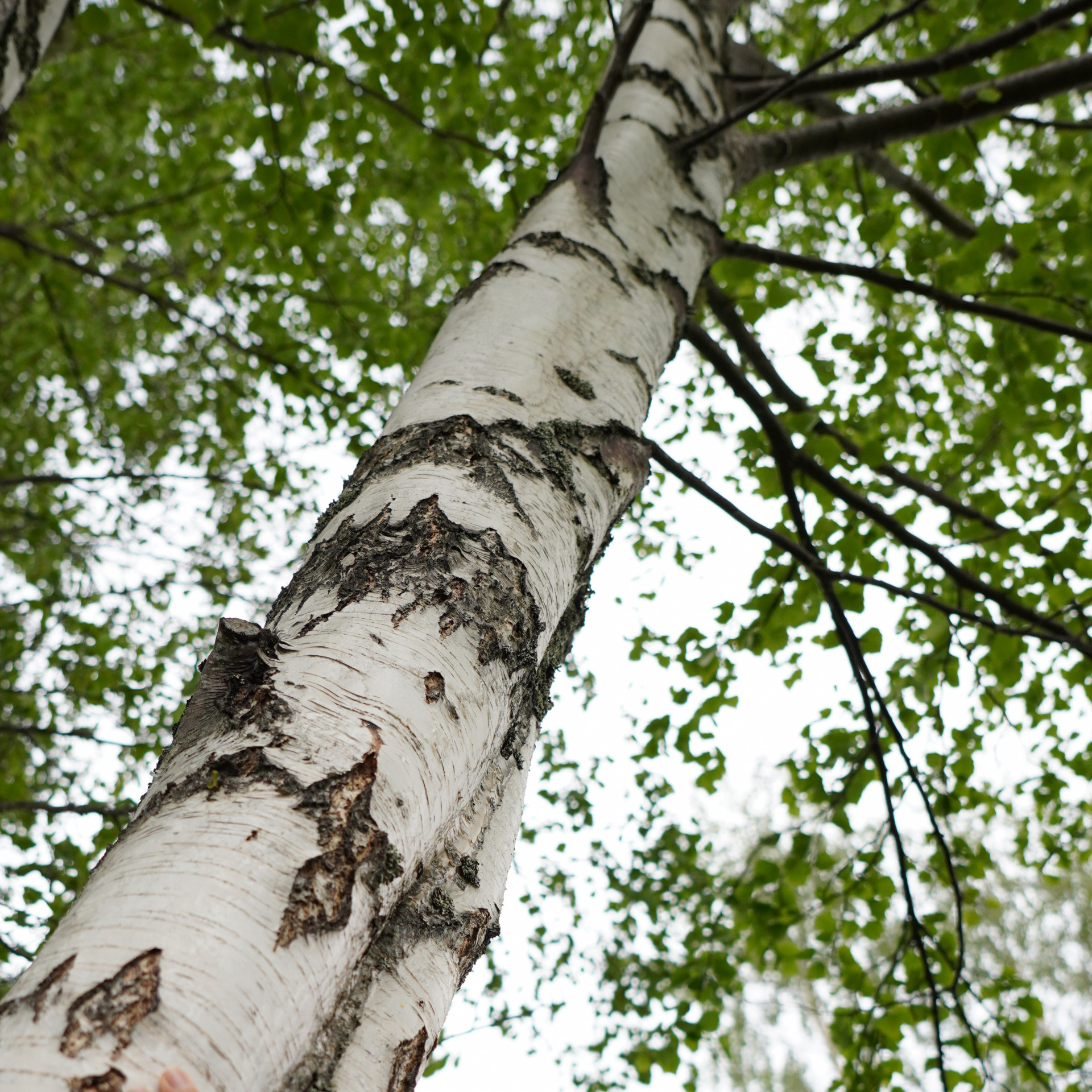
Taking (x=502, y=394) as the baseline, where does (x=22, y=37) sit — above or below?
above

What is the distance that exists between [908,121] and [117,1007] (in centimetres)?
303

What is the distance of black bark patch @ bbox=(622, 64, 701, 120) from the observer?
7.54ft

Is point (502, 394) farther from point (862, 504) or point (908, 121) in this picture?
point (908, 121)

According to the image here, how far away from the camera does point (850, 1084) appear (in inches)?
117

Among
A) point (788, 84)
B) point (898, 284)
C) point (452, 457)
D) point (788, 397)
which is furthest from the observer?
point (788, 397)

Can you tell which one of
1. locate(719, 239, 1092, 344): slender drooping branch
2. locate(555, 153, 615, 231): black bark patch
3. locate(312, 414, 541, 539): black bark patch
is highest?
locate(719, 239, 1092, 344): slender drooping branch

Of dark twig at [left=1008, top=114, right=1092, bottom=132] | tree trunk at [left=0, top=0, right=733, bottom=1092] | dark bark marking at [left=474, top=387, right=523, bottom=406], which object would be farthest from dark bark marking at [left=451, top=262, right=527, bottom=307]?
dark twig at [left=1008, top=114, right=1092, bottom=132]

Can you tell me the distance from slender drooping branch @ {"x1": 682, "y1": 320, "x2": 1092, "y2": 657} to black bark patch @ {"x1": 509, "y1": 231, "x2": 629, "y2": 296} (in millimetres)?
665

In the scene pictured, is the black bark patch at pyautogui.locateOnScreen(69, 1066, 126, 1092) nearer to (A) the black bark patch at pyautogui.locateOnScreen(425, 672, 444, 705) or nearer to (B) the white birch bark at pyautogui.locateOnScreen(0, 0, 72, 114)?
(A) the black bark patch at pyautogui.locateOnScreen(425, 672, 444, 705)

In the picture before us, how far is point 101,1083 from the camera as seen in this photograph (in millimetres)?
475

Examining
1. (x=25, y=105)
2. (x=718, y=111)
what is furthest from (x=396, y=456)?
(x=25, y=105)

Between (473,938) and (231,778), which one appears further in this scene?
(473,938)

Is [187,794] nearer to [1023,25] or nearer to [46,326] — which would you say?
[1023,25]

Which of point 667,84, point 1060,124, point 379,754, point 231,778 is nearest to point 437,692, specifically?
point 379,754
